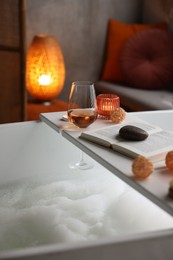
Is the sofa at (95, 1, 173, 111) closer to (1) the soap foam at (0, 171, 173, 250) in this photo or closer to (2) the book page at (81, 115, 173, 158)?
(1) the soap foam at (0, 171, 173, 250)

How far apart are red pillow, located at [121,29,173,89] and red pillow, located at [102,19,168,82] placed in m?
0.12

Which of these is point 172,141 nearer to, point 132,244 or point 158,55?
point 132,244

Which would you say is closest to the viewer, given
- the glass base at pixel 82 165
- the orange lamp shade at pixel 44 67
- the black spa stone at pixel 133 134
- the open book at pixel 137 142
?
the open book at pixel 137 142

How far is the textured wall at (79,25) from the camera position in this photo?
11.3ft

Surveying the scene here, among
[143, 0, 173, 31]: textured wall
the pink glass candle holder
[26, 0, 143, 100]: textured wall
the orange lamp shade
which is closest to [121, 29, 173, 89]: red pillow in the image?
[143, 0, 173, 31]: textured wall

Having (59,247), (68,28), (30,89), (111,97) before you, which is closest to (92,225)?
(111,97)

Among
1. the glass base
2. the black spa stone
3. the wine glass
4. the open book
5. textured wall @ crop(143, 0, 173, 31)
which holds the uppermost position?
textured wall @ crop(143, 0, 173, 31)

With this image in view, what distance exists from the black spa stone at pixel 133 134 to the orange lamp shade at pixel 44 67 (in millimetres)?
1830

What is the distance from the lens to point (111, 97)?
5.54ft

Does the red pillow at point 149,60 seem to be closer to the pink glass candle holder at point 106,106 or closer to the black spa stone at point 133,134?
the pink glass candle holder at point 106,106

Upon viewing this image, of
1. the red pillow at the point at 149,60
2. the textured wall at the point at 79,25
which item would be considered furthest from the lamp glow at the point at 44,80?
the red pillow at the point at 149,60

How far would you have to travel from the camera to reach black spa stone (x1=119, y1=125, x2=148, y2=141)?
1.37m

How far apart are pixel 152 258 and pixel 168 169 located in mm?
312

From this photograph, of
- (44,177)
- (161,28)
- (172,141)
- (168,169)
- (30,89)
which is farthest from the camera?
(161,28)
